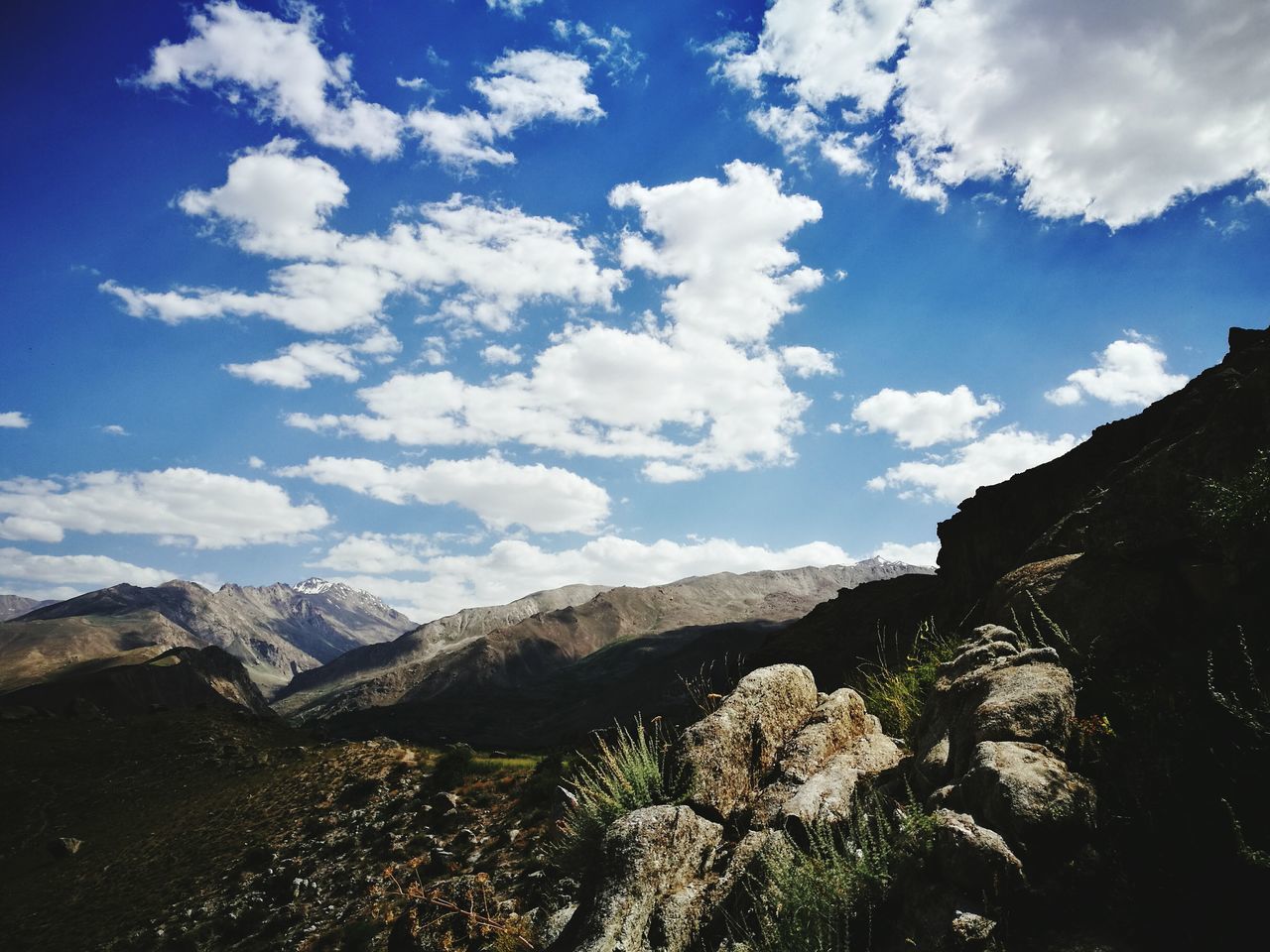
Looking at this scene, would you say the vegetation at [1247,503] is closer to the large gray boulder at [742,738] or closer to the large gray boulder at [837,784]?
the large gray boulder at [837,784]

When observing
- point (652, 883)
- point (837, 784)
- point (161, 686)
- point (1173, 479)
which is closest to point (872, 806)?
point (837, 784)

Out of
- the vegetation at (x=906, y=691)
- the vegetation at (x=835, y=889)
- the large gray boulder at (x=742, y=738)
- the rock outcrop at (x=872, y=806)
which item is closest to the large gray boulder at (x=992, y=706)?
the rock outcrop at (x=872, y=806)

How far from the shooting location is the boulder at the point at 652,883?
16.0 feet

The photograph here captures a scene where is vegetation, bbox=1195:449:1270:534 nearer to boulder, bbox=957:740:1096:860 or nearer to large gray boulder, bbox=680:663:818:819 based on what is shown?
boulder, bbox=957:740:1096:860

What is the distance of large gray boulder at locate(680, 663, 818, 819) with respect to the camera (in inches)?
258

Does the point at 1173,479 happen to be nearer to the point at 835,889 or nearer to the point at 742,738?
the point at 742,738

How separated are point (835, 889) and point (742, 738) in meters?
3.02

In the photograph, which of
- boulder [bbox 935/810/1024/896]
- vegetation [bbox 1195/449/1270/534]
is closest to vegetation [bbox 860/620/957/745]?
vegetation [bbox 1195/449/1270/534]

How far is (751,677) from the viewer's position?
8.10 meters

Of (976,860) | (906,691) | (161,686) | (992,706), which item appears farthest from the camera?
(161,686)

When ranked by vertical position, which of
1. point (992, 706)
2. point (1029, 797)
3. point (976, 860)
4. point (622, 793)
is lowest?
point (622, 793)

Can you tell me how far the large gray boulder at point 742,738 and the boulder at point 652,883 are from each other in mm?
530

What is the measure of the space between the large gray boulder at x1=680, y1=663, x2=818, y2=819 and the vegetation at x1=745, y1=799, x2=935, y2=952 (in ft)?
6.08

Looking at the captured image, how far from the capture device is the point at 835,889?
4.16 metres
